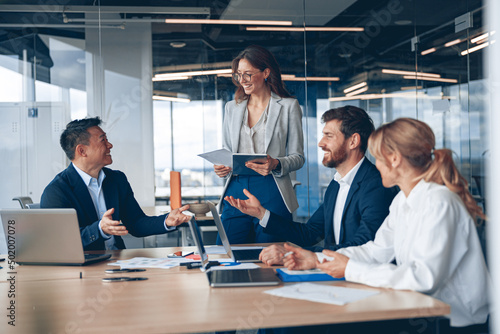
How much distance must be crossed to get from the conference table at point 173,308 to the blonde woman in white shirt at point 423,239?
69mm

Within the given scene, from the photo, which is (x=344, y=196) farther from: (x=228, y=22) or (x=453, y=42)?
(x=228, y=22)

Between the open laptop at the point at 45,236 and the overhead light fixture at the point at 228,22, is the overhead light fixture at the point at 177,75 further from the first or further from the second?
the open laptop at the point at 45,236


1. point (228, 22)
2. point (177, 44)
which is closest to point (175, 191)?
point (177, 44)

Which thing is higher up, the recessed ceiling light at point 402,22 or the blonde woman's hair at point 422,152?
the recessed ceiling light at point 402,22

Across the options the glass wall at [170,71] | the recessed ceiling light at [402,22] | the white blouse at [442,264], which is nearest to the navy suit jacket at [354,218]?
the white blouse at [442,264]

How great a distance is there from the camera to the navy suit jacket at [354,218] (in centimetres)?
233

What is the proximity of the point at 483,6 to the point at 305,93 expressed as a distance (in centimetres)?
209

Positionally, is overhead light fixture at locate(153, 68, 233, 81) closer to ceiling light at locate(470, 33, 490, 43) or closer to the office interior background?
the office interior background

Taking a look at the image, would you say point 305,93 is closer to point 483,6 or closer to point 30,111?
point 483,6

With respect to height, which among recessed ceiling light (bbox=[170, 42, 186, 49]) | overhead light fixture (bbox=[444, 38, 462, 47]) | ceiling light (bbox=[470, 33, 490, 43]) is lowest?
ceiling light (bbox=[470, 33, 490, 43])

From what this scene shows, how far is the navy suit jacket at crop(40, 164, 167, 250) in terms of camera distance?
107 inches

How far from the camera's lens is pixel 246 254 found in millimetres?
2441

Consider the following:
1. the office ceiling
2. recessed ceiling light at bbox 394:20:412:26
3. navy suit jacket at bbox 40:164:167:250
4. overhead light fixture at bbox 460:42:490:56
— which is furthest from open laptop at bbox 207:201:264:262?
recessed ceiling light at bbox 394:20:412:26

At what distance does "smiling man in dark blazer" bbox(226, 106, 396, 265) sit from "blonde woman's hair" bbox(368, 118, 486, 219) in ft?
1.45
